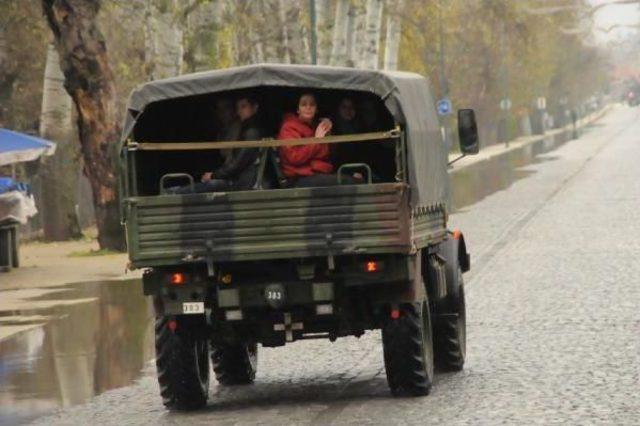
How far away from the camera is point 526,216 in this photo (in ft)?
121

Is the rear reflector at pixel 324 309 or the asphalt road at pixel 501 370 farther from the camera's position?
the rear reflector at pixel 324 309

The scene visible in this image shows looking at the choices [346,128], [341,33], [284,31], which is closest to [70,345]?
[346,128]

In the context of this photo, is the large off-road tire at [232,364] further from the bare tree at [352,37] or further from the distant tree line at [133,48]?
the bare tree at [352,37]

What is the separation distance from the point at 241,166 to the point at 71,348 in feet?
16.9

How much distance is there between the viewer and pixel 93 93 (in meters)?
31.6

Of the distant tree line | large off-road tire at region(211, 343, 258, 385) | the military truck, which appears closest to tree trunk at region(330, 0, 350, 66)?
the distant tree line

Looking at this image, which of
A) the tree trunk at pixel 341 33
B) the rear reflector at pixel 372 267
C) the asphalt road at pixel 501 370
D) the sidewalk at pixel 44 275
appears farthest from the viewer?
the tree trunk at pixel 341 33

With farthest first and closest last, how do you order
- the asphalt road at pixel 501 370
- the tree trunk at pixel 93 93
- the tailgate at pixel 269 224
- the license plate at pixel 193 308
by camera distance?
the tree trunk at pixel 93 93, the license plate at pixel 193 308, the tailgate at pixel 269 224, the asphalt road at pixel 501 370

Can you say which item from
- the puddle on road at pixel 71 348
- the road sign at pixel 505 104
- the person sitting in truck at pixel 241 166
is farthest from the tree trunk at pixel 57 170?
the road sign at pixel 505 104

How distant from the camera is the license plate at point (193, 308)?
41.7 ft

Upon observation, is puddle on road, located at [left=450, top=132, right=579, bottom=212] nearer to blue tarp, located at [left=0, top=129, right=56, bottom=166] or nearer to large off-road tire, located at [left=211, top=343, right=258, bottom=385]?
blue tarp, located at [left=0, top=129, right=56, bottom=166]

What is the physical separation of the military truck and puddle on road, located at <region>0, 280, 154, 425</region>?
3.31ft

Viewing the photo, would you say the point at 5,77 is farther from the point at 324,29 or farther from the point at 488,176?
the point at 488,176

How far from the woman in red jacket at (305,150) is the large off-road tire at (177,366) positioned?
51.0 inches
